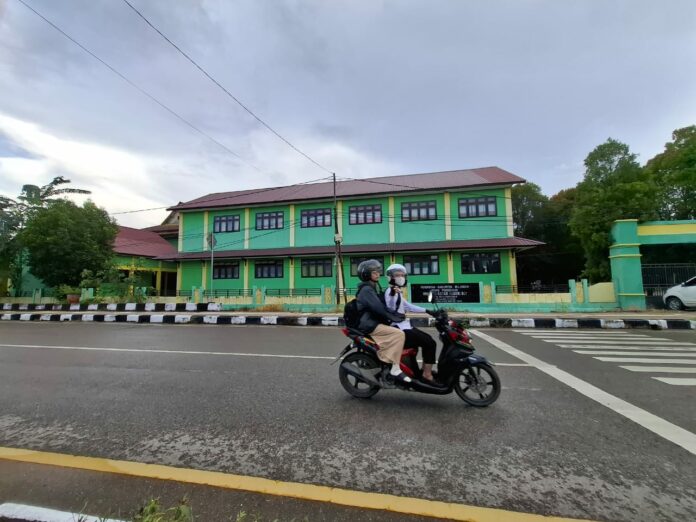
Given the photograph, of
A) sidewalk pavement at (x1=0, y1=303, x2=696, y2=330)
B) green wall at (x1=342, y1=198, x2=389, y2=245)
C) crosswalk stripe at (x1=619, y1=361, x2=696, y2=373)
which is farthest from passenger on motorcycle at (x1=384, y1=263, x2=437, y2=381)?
green wall at (x1=342, y1=198, x2=389, y2=245)

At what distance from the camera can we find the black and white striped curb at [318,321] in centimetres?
1144

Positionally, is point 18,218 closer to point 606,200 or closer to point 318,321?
point 318,321

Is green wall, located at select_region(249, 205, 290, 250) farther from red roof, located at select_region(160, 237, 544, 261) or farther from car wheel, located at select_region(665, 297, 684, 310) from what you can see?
car wheel, located at select_region(665, 297, 684, 310)

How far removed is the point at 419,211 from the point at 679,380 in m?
18.7

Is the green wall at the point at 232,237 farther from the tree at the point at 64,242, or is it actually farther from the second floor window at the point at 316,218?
the tree at the point at 64,242

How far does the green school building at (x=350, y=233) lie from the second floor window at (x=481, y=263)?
57mm

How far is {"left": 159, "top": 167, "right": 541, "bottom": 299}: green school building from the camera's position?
2159 centimetres

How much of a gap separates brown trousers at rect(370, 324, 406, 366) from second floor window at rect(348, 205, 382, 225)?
19.8m

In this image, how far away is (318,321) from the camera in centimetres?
1330

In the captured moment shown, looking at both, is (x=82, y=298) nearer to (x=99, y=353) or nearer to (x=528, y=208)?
(x=99, y=353)

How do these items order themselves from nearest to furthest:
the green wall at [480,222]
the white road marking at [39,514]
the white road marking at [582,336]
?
the white road marking at [39,514]
the white road marking at [582,336]
the green wall at [480,222]

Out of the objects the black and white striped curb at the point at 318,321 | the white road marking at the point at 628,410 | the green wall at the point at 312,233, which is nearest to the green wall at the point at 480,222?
the green wall at the point at 312,233

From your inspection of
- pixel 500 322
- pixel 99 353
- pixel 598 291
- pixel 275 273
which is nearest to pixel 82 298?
pixel 275 273

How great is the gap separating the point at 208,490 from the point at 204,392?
7.61 feet
